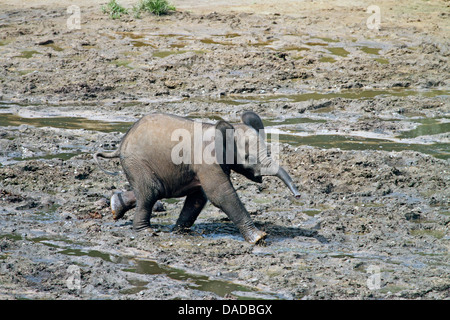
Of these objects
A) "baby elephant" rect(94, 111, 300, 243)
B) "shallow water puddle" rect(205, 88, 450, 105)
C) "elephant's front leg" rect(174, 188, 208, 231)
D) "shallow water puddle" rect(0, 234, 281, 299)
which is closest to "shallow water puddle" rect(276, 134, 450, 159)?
"shallow water puddle" rect(205, 88, 450, 105)

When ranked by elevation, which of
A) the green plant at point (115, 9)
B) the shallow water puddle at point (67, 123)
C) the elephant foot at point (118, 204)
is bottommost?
the shallow water puddle at point (67, 123)

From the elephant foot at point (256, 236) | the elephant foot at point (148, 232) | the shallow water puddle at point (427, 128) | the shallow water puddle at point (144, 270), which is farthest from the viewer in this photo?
the shallow water puddle at point (427, 128)

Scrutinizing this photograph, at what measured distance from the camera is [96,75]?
16.5 metres

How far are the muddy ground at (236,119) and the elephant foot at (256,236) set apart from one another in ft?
0.25

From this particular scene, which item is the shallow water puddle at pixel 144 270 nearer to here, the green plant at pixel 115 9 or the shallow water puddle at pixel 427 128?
the shallow water puddle at pixel 427 128

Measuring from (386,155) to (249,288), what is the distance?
4917 mm

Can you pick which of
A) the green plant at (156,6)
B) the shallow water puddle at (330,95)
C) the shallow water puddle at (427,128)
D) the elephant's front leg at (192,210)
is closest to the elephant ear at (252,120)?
the elephant's front leg at (192,210)

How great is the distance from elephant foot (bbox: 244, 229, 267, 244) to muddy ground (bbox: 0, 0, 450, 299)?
76 millimetres

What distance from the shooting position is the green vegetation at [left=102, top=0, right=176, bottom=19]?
866 inches

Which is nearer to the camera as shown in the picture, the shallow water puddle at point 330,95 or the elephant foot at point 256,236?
the elephant foot at point 256,236

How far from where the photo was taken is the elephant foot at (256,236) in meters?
7.79

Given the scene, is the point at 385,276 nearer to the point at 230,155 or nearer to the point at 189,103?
the point at 230,155

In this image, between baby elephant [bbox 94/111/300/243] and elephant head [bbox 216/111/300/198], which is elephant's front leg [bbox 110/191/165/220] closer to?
baby elephant [bbox 94/111/300/243]

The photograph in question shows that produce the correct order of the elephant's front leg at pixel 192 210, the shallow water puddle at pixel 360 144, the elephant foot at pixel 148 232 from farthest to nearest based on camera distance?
the shallow water puddle at pixel 360 144, the elephant's front leg at pixel 192 210, the elephant foot at pixel 148 232
